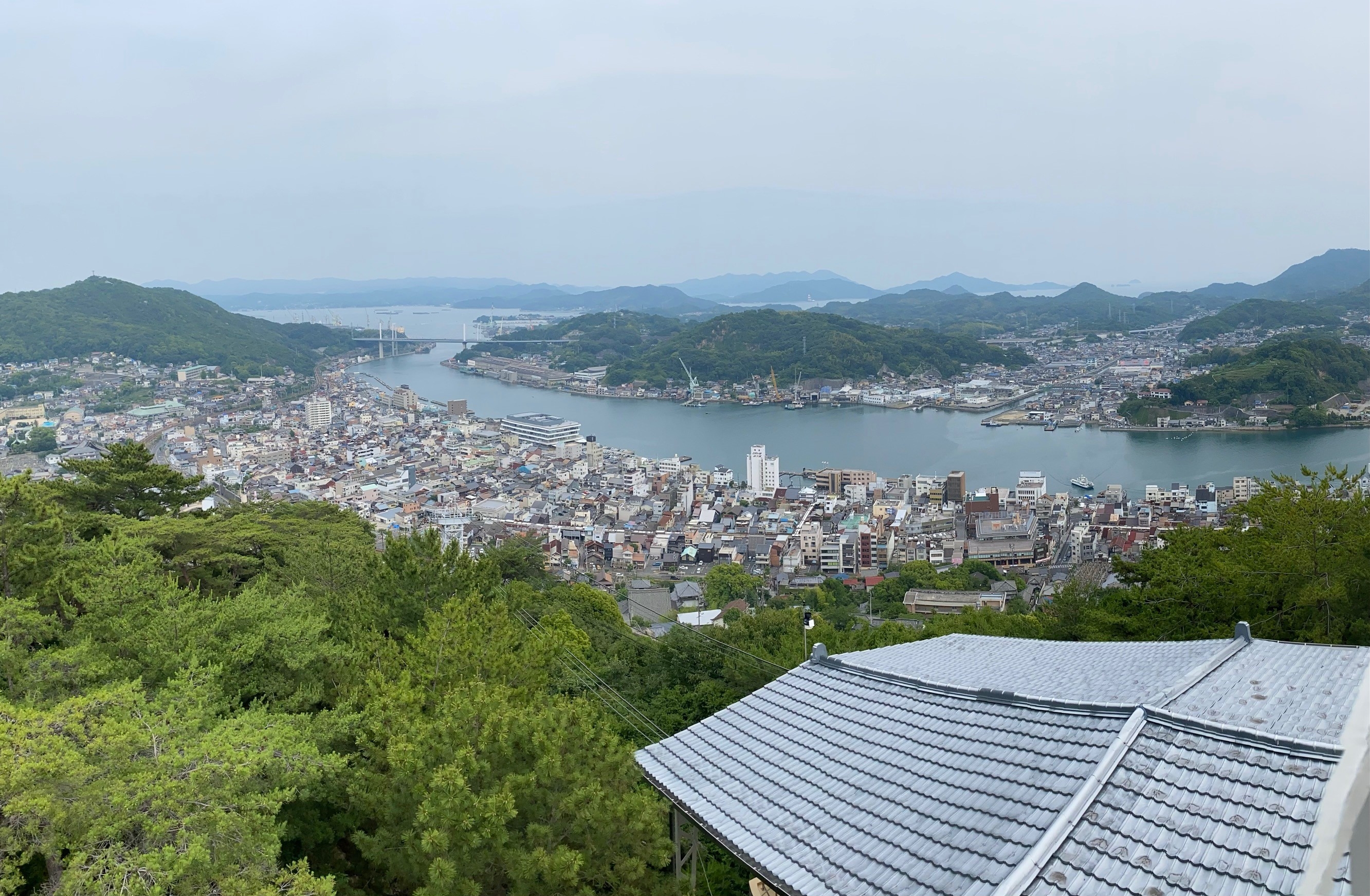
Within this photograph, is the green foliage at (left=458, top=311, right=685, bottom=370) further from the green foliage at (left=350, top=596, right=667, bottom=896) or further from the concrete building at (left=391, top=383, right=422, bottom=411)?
the green foliage at (left=350, top=596, right=667, bottom=896)

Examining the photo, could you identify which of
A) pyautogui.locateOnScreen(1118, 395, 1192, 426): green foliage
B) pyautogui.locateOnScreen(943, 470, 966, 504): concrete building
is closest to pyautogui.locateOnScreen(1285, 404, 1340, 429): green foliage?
pyautogui.locateOnScreen(1118, 395, 1192, 426): green foliage

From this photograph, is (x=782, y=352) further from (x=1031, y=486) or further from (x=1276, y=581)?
(x=1276, y=581)

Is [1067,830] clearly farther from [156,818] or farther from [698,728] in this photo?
[156,818]

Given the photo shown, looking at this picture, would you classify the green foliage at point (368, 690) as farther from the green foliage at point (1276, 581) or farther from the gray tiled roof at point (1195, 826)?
the gray tiled roof at point (1195, 826)

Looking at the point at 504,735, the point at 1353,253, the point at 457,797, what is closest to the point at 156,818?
the point at 457,797

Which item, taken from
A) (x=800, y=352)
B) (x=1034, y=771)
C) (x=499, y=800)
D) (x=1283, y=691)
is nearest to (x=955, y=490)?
(x=1283, y=691)

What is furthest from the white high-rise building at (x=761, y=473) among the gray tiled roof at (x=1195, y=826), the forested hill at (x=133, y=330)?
the forested hill at (x=133, y=330)
